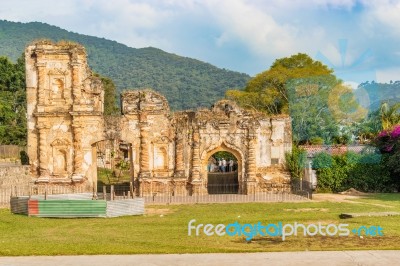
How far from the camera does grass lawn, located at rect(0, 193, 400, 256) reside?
50.8 feet

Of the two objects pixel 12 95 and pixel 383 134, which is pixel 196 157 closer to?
pixel 383 134

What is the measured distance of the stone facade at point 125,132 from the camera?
108ft

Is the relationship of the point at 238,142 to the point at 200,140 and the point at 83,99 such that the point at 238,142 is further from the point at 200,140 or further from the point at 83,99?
the point at 83,99

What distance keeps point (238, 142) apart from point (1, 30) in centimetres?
13617

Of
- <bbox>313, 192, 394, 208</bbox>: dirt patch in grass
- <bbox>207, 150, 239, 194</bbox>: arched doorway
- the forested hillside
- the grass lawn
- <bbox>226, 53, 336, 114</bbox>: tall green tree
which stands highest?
the forested hillside

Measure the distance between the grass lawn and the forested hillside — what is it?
232ft

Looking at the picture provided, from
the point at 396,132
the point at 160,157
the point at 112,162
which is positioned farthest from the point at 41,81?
the point at 396,132

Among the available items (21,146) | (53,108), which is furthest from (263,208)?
(21,146)

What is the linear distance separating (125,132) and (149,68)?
3601 inches

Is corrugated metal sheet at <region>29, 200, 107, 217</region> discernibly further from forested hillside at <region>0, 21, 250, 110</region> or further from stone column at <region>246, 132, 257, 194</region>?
forested hillside at <region>0, 21, 250, 110</region>

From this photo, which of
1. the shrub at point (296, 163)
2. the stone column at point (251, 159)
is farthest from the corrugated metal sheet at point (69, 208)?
the shrub at point (296, 163)

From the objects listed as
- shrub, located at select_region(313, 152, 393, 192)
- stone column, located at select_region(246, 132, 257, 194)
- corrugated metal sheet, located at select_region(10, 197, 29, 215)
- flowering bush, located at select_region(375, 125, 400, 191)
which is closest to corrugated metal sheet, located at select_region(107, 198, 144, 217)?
corrugated metal sheet, located at select_region(10, 197, 29, 215)

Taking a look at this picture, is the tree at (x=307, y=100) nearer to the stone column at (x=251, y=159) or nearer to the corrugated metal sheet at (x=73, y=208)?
the stone column at (x=251, y=159)

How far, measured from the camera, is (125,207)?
22969 millimetres
